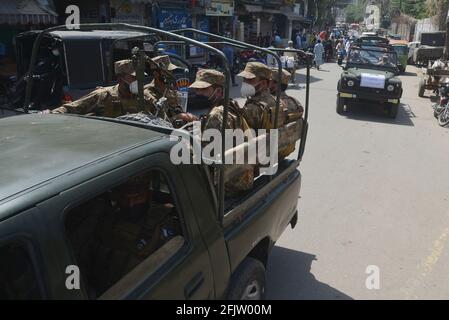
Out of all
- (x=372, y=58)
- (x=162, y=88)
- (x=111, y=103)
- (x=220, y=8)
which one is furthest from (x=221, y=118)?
(x=220, y=8)

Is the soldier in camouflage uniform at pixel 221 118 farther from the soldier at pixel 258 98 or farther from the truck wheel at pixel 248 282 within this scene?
the truck wheel at pixel 248 282

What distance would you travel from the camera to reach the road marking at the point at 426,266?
3.71 m

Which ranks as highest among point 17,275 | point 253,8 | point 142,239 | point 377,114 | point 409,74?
point 253,8

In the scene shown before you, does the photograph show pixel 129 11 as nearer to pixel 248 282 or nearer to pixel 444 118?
pixel 444 118

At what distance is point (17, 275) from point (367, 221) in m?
4.23

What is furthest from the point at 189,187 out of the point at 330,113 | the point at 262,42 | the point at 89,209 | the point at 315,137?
the point at 262,42

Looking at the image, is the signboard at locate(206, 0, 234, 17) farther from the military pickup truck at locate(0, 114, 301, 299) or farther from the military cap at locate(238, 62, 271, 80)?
the military pickup truck at locate(0, 114, 301, 299)

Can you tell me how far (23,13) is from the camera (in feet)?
32.6

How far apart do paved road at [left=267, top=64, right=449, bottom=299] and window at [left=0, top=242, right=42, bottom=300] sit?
2387 mm

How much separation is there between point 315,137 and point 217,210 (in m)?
6.73

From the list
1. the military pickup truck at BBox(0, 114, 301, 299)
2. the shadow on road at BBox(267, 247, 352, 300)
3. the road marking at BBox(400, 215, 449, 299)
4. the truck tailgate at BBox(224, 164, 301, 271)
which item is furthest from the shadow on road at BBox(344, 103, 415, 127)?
the military pickup truck at BBox(0, 114, 301, 299)

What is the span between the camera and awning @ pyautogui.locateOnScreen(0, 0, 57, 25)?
973cm

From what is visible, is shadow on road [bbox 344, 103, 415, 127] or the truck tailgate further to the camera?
shadow on road [bbox 344, 103, 415, 127]

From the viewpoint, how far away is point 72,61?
7.20m
